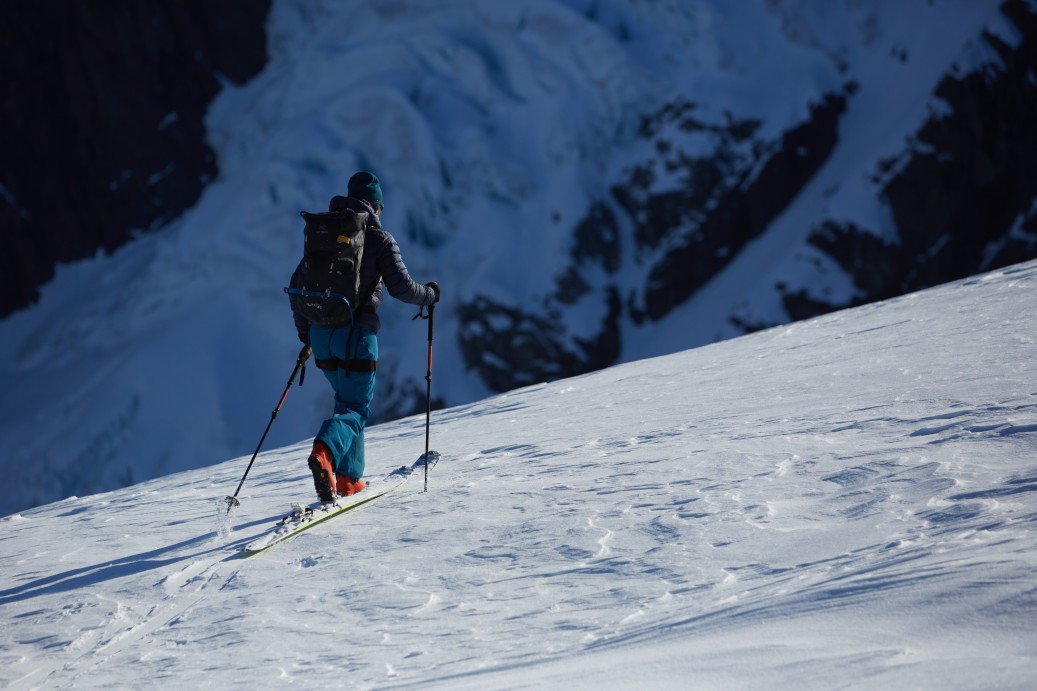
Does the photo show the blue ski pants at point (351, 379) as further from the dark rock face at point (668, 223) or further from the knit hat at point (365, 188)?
the dark rock face at point (668, 223)

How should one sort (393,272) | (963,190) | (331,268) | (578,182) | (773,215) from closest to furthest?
1. (331,268)
2. (393,272)
3. (578,182)
4. (963,190)
5. (773,215)

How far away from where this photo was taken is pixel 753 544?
12.3 ft

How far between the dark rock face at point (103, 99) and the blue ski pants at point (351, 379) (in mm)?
33951

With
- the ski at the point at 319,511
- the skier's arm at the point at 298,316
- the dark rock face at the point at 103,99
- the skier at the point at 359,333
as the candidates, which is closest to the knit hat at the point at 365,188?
the skier at the point at 359,333

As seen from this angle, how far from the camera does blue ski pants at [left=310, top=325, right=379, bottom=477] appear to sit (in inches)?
213

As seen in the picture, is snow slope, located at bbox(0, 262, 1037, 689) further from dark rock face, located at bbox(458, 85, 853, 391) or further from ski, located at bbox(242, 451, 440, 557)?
dark rock face, located at bbox(458, 85, 853, 391)

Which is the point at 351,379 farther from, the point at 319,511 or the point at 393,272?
the point at 319,511

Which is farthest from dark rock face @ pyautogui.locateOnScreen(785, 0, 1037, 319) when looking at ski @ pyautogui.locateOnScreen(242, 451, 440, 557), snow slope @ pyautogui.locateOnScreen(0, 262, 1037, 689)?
ski @ pyautogui.locateOnScreen(242, 451, 440, 557)

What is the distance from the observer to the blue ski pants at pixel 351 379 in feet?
17.8

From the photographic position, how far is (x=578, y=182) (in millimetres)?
34406

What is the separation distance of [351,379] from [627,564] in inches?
88.9

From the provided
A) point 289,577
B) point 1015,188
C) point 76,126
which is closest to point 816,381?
point 289,577

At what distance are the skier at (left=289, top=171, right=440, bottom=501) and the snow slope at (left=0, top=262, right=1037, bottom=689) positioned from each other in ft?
1.32

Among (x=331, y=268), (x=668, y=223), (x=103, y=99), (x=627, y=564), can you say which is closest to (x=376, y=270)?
(x=331, y=268)
